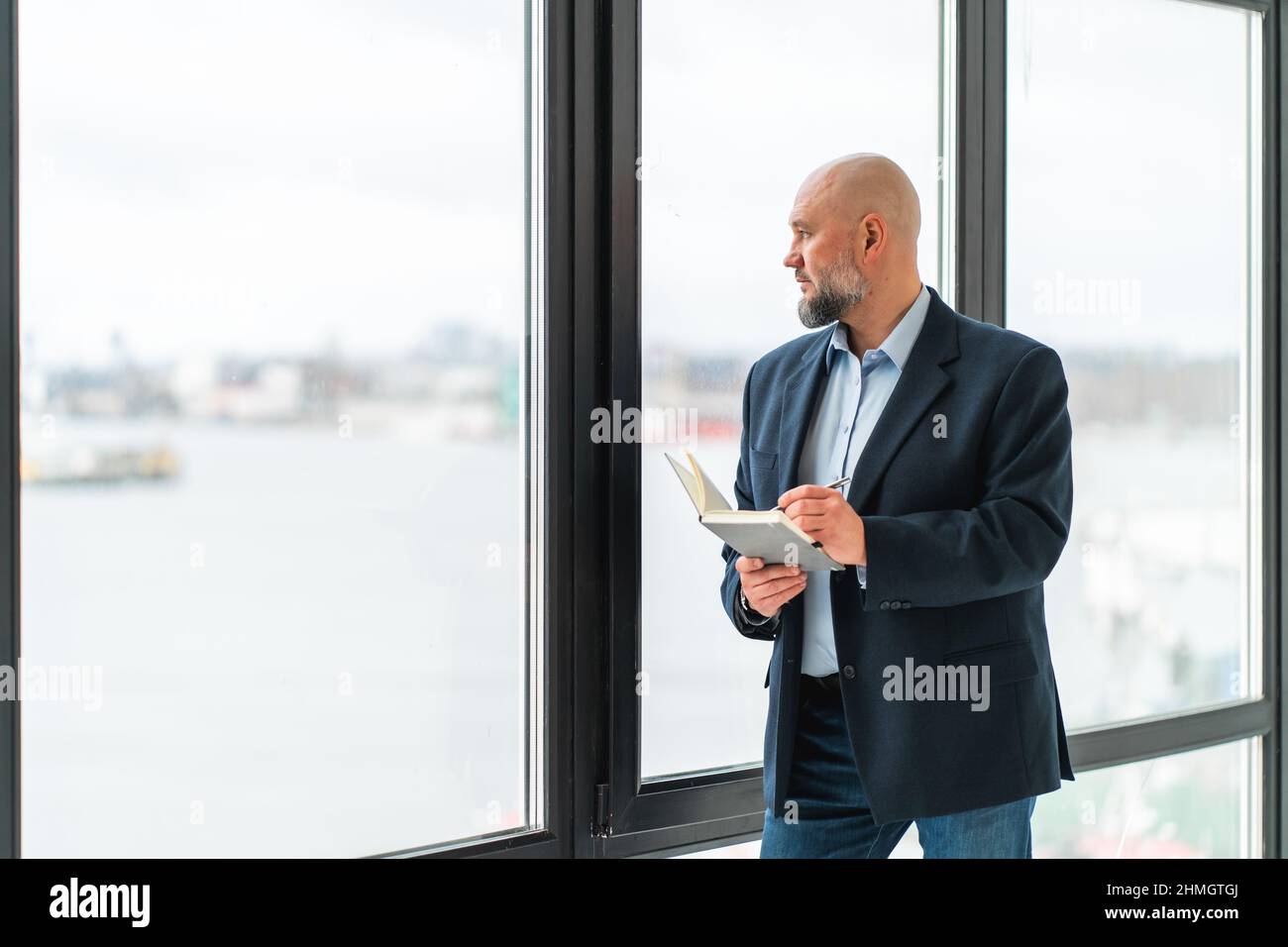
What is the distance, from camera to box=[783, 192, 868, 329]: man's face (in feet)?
5.53

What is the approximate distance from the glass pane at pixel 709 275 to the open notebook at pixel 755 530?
1.72 ft

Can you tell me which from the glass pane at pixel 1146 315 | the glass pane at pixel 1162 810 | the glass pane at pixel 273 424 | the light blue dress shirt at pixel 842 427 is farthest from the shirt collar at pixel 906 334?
the glass pane at pixel 1162 810

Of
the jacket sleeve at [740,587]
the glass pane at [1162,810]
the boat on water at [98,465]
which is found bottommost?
the glass pane at [1162,810]

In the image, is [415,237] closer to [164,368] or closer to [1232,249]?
[164,368]

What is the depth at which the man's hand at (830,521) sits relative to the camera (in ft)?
4.91

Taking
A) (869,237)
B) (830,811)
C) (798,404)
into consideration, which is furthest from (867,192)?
(830,811)

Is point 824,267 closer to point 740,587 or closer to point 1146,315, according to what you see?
point 740,587

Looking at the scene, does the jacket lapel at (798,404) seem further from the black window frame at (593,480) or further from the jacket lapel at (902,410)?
the black window frame at (593,480)

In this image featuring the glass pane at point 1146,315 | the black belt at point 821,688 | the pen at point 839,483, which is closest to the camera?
the pen at point 839,483

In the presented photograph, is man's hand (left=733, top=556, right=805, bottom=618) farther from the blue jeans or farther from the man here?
the blue jeans

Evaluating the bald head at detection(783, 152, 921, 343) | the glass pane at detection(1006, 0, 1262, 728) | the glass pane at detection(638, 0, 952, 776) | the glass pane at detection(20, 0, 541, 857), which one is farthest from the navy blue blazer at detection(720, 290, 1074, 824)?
the glass pane at detection(1006, 0, 1262, 728)

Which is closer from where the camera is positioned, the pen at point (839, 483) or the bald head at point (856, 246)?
the pen at point (839, 483)

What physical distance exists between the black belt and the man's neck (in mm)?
516
